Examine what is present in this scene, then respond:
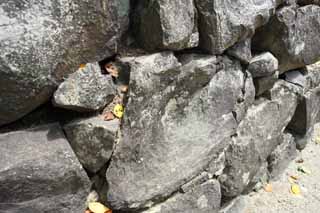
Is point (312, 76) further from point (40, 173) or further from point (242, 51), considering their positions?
point (40, 173)

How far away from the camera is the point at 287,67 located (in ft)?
10.8

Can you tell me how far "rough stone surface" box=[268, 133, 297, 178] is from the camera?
3.36 m

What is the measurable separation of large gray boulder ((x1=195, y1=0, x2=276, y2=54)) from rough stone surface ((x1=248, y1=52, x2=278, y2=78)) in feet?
0.98

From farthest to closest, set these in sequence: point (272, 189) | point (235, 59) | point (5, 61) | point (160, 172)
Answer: point (272, 189) < point (235, 59) < point (160, 172) < point (5, 61)

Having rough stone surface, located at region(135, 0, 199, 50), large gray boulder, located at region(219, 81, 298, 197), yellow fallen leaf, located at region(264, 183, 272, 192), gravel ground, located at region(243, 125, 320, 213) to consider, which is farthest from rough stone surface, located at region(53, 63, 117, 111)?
yellow fallen leaf, located at region(264, 183, 272, 192)

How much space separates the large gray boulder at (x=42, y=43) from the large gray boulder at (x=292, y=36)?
1.45 metres

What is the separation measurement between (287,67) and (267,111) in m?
0.49

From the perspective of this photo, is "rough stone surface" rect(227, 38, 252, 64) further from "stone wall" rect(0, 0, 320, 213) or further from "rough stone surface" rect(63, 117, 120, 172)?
"rough stone surface" rect(63, 117, 120, 172)

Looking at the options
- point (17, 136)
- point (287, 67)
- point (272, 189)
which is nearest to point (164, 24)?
point (17, 136)

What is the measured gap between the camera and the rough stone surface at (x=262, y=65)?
112 inches

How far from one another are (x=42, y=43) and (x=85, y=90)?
292mm

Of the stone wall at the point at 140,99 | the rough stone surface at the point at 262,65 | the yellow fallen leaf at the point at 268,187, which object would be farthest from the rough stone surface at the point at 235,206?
the rough stone surface at the point at 262,65

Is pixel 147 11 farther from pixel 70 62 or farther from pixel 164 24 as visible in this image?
pixel 70 62

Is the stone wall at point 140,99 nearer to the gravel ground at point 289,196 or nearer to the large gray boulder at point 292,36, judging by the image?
the large gray boulder at point 292,36
